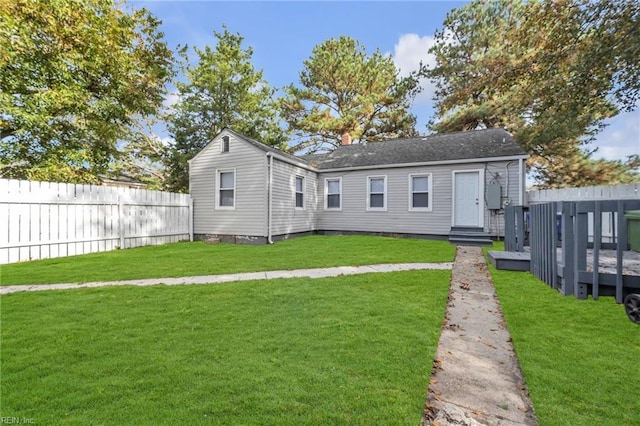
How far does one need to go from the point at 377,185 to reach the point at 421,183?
183 cm

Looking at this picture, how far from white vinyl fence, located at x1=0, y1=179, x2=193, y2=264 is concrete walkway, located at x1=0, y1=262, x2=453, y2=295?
2954mm

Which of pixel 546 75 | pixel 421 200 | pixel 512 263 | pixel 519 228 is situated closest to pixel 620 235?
pixel 512 263

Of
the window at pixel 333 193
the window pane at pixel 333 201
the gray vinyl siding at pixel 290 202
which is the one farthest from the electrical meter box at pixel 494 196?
the gray vinyl siding at pixel 290 202

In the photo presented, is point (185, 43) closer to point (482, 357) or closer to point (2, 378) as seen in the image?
point (2, 378)

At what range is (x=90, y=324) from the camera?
336 centimetres

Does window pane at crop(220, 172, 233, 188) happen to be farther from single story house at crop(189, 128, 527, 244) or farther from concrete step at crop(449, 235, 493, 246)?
concrete step at crop(449, 235, 493, 246)

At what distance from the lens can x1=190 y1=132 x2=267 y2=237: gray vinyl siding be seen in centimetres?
1059

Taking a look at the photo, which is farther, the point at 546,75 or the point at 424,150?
the point at 424,150

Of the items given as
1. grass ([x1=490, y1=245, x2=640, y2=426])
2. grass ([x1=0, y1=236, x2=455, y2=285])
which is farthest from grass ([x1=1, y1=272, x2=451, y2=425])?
grass ([x1=0, y1=236, x2=455, y2=285])

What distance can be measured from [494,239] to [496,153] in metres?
3.13

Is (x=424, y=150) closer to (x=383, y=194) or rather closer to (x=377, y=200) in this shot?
(x=383, y=194)

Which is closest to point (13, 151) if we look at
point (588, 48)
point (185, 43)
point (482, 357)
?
point (185, 43)

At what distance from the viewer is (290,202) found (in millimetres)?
11875

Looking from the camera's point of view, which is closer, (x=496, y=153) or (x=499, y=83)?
(x=499, y=83)
